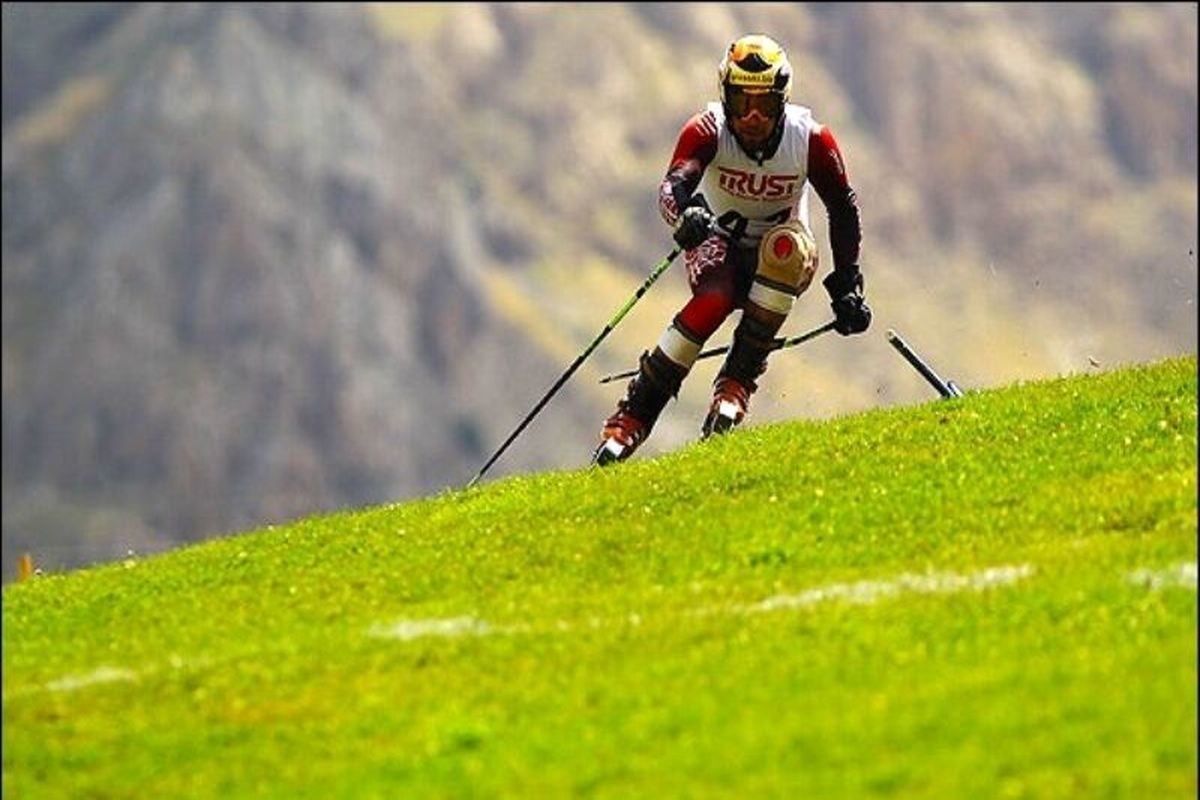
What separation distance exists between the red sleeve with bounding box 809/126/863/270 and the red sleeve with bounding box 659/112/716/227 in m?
1.27

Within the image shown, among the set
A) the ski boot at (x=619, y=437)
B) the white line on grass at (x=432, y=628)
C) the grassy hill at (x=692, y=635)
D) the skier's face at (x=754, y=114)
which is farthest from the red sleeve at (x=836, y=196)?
the white line on grass at (x=432, y=628)

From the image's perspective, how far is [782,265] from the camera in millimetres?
31453

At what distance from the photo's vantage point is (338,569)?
969 inches

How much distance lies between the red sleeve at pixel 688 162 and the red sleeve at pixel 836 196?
1269mm

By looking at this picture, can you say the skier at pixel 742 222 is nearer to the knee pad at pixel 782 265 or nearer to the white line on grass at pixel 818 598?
the knee pad at pixel 782 265

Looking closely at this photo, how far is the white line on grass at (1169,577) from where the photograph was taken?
19172 mm

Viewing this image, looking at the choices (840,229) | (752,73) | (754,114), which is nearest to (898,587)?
(752,73)

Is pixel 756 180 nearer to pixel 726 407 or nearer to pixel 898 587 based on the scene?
pixel 726 407

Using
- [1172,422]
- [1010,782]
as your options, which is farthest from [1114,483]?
[1010,782]

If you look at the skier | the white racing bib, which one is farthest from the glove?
the white racing bib

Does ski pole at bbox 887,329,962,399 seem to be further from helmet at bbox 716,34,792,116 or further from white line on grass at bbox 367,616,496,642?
white line on grass at bbox 367,616,496,642

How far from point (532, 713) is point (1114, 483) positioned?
7.87 metres

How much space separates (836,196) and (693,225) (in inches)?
107

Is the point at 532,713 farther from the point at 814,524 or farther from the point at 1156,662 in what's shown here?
the point at 814,524
